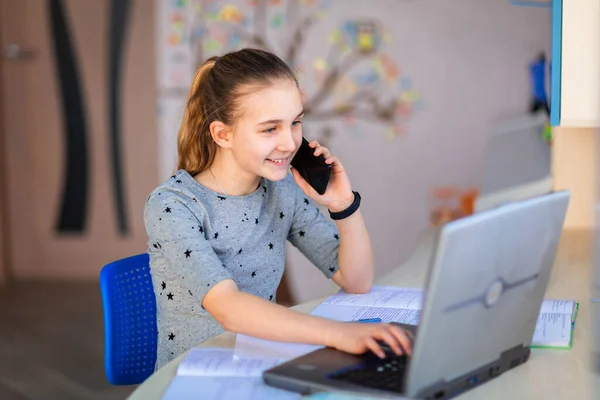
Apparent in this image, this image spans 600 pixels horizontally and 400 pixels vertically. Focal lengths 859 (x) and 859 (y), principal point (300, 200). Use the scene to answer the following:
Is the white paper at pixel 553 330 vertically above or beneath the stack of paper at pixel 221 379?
beneath

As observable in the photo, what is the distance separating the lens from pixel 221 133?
63.4 inches

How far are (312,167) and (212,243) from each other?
25 cm

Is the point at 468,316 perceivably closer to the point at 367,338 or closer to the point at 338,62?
the point at 367,338

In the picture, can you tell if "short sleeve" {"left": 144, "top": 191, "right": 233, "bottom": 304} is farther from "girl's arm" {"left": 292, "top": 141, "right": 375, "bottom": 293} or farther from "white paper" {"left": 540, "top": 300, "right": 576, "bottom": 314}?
"white paper" {"left": 540, "top": 300, "right": 576, "bottom": 314}

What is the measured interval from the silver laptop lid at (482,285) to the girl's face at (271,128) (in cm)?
53

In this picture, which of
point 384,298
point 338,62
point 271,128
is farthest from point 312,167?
point 338,62

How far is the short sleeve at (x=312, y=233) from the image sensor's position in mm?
1762

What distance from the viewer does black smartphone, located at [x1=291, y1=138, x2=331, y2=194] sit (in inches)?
65.4

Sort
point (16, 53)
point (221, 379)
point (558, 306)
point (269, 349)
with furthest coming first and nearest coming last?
point (16, 53)
point (558, 306)
point (269, 349)
point (221, 379)

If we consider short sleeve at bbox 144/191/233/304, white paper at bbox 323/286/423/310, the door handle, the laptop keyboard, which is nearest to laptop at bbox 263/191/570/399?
the laptop keyboard

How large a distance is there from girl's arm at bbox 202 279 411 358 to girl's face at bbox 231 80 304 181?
27 centimetres

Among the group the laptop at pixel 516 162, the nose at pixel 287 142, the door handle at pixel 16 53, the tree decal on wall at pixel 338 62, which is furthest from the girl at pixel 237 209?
the door handle at pixel 16 53

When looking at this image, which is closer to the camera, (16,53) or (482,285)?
(482,285)

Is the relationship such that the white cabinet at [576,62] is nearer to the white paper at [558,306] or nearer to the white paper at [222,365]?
the white paper at [558,306]
